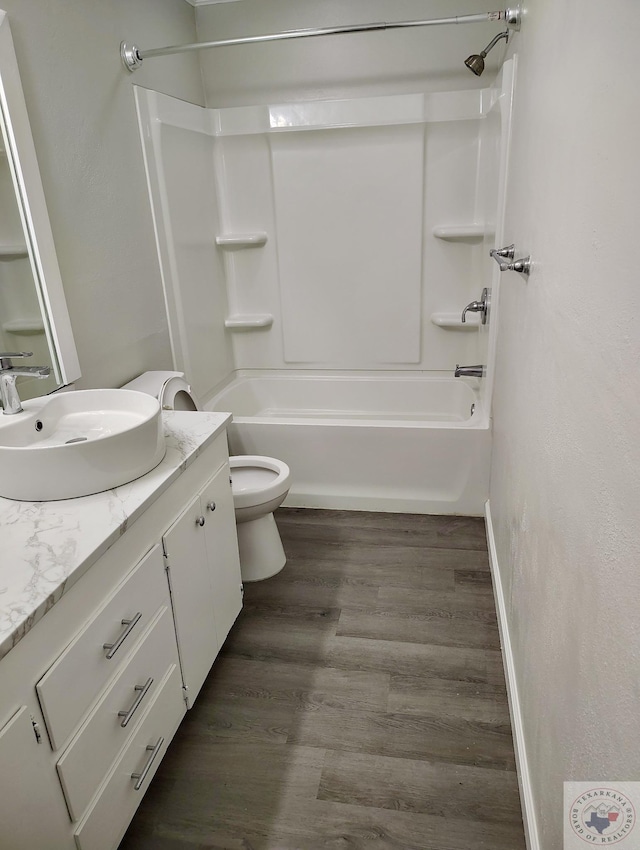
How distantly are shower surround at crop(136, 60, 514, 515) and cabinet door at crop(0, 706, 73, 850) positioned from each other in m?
1.88

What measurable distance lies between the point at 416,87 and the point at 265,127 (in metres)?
0.76

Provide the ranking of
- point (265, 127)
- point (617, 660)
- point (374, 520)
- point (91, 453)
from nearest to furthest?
point (617, 660), point (91, 453), point (374, 520), point (265, 127)

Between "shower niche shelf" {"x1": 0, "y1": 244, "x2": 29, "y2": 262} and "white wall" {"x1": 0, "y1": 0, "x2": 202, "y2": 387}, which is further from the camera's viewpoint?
"white wall" {"x1": 0, "y1": 0, "x2": 202, "y2": 387}

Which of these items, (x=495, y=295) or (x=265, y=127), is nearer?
(x=495, y=295)

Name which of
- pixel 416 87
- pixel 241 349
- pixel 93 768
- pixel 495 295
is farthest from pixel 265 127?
pixel 93 768

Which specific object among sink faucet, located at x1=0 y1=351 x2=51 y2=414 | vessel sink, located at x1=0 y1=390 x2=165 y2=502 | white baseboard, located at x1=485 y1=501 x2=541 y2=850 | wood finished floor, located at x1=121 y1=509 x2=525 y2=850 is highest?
sink faucet, located at x1=0 y1=351 x2=51 y2=414

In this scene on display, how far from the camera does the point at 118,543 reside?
1.32m

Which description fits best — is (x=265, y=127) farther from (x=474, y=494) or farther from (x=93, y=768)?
(x=93, y=768)

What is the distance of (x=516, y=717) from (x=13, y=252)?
1.93 m

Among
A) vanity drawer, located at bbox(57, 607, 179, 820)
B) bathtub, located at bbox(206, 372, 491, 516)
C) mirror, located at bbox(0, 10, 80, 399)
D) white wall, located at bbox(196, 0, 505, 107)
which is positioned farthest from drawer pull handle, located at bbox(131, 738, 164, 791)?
white wall, located at bbox(196, 0, 505, 107)

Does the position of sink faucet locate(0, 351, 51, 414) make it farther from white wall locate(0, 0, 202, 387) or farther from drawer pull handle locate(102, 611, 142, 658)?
drawer pull handle locate(102, 611, 142, 658)

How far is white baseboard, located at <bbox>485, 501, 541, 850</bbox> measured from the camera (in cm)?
136

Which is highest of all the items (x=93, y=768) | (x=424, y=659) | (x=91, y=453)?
(x=91, y=453)

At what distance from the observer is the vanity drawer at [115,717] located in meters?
1.16
